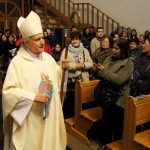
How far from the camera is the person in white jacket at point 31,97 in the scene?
258 centimetres

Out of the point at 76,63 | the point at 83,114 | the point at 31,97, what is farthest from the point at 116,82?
the point at 31,97

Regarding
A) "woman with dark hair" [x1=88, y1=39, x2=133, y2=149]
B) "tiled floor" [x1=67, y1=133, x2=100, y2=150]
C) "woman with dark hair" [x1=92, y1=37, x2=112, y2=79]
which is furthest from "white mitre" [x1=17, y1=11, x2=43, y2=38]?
"woman with dark hair" [x1=92, y1=37, x2=112, y2=79]

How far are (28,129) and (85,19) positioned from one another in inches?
388

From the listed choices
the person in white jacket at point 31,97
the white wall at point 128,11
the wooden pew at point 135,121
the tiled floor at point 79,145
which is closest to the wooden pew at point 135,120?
the wooden pew at point 135,121

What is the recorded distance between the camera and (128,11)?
11758 mm

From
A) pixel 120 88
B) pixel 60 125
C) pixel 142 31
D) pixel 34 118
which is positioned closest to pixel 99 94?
pixel 120 88

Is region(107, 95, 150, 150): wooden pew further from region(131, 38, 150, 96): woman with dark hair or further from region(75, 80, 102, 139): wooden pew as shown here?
region(75, 80, 102, 139): wooden pew

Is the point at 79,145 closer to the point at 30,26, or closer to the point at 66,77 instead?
the point at 66,77

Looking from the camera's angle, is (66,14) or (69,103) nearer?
(69,103)

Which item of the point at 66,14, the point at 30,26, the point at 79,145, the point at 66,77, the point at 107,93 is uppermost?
the point at 66,14

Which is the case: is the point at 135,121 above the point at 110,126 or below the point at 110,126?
above

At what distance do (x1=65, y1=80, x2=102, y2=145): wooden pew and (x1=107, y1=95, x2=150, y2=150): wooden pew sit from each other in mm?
663

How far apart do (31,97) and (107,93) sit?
142cm

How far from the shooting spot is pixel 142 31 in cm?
1152
